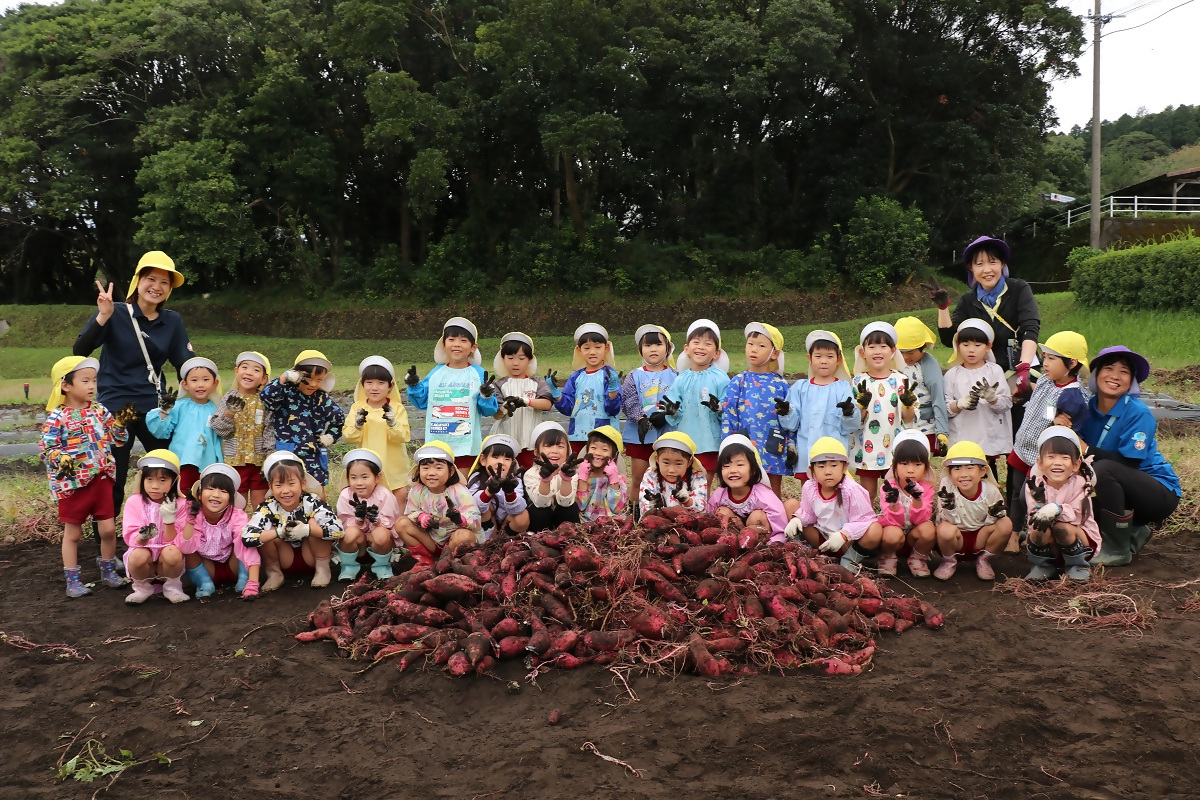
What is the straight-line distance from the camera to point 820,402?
6.32m

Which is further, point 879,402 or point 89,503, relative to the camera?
point 879,402

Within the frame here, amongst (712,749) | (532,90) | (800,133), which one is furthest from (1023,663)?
(800,133)

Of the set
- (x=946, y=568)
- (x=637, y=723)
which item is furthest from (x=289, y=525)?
(x=946, y=568)

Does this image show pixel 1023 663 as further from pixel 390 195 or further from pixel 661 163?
pixel 390 195

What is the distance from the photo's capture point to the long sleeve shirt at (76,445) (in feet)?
19.1

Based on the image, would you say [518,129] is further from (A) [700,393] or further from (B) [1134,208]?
(A) [700,393]

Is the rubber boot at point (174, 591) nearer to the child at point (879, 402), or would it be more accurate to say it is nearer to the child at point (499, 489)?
the child at point (499, 489)

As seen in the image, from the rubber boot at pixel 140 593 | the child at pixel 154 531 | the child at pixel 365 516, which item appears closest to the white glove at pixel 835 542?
the child at pixel 365 516

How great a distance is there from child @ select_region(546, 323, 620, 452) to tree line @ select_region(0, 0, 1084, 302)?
64.6 feet

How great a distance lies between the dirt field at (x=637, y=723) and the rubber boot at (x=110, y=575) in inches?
37.1

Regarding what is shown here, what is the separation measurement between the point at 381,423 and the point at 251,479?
1.02m

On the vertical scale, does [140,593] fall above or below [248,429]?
below

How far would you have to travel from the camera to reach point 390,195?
3222 cm

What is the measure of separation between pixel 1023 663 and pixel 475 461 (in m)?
3.87
